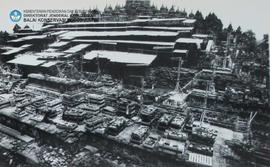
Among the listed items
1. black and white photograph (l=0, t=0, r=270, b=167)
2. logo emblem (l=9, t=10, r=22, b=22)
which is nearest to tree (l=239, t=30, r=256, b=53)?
black and white photograph (l=0, t=0, r=270, b=167)

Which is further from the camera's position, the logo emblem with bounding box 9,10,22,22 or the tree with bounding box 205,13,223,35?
the tree with bounding box 205,13,223,35

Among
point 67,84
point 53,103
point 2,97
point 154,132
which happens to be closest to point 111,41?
point 67,84

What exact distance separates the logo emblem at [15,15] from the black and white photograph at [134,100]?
0.18 meters

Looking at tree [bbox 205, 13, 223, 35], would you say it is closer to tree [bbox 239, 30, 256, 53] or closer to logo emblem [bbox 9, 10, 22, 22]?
tree [bbox 239, 30, 256, 53]

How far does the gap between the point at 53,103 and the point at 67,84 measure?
2.43 m

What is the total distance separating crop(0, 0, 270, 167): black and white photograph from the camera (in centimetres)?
1262

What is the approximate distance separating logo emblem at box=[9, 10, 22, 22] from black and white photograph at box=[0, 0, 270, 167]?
181 mm

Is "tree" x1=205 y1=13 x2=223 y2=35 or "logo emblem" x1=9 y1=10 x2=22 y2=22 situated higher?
"tree" x1=205 y1=13 x2=223 y2=35

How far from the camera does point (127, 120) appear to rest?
15.7 m

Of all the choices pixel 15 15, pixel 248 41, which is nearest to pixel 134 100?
pixel 15 15

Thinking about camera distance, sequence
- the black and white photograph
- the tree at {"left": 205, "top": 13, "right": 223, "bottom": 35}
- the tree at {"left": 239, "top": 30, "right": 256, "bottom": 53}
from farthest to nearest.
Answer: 1. the tree at {"left": 205, "top": 13, "right": 223, "bottom": 35}
2. the tree at {"left": 239, "top": 30, "right": 256, "bottom": 53}
3. the black and white photograph

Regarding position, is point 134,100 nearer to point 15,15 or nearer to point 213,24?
point 15,15

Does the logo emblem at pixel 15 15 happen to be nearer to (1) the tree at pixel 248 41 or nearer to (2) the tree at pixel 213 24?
(1) the tree at pixel 248 41

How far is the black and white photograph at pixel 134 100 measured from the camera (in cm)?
1262
